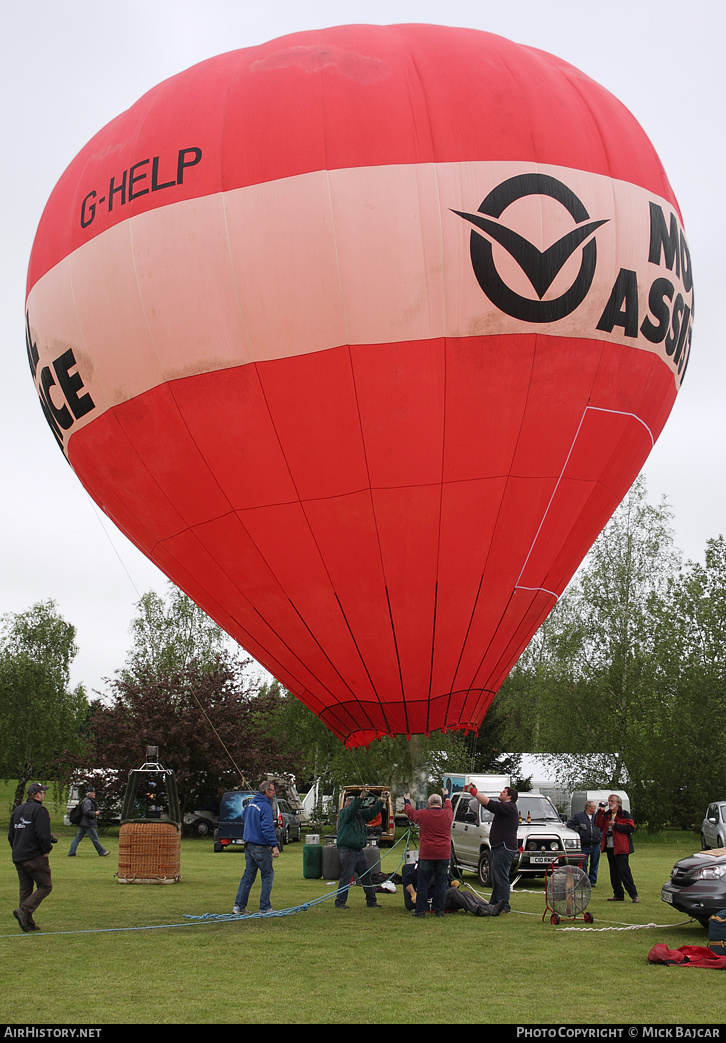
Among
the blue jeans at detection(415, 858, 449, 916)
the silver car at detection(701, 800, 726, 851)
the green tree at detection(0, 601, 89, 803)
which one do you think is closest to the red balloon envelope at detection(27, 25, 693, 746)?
the blue jeans at detection(415, 858, 449, 916)

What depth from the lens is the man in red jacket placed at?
10312 millimetres

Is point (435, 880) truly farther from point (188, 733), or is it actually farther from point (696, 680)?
point (696, 680)

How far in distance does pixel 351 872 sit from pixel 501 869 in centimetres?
171

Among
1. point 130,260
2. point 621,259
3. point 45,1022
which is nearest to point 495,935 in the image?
point 45,1022

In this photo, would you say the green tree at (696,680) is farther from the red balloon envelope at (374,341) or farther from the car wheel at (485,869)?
the red balloon envelope at (374,341)

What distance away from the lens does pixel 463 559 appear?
9.74 metres

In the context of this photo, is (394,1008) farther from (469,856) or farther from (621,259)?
(469,856)

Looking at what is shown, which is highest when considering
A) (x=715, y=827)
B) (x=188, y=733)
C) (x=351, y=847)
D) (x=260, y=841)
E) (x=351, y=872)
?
(x=188, y=733)

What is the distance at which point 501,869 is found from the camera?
36.3ft

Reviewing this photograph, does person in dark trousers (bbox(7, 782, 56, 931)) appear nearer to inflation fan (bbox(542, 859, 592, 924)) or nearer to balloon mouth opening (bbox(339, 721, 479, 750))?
balloon mouth opening (bbox(339, 721, 479, 750))

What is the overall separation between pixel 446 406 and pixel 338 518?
1503 mm

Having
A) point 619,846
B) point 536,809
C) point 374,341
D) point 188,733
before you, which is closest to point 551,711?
point 188,733

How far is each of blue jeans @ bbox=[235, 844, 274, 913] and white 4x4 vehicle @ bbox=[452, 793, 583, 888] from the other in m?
4.32

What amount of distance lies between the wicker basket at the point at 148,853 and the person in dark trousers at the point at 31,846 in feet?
16.6
